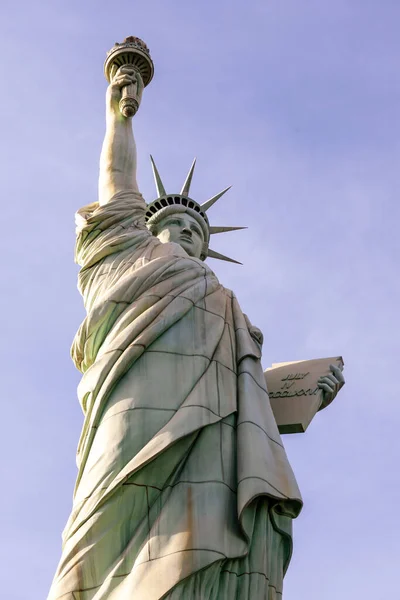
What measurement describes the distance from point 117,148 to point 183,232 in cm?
126

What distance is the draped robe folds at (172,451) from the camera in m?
11.9

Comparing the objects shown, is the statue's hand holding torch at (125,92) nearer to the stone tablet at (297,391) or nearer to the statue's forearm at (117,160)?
the statue's forearm at (117,160)

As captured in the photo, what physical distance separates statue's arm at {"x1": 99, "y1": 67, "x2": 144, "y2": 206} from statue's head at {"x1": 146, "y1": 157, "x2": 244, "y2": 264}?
0.53 metres

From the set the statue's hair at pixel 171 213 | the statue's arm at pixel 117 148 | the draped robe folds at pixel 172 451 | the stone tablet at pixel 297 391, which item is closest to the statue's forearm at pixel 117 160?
the statue's arm at pixel 117 148

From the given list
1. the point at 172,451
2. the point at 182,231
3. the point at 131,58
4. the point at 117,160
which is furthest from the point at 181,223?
the point at 172,451

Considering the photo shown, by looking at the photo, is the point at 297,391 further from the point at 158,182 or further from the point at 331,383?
the point at 158,182

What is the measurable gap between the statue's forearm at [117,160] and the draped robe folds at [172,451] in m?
1.38

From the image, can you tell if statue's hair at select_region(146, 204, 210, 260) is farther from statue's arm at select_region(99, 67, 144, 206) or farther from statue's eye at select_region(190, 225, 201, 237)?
statue's arm at select_region(99, 67, 144, 206)

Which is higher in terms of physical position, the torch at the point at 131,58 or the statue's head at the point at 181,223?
the torch at the point at 131,58

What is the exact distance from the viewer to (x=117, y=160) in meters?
15.9

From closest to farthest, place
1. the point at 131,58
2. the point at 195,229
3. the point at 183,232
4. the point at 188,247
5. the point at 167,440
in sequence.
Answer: the point at 167,440, the point at 188,247, the point at 183,232, the point at 195,229, the point at 131,58

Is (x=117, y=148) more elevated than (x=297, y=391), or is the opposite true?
(x=117, y=148)

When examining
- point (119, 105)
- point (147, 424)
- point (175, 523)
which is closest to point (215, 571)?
point (175, 523)

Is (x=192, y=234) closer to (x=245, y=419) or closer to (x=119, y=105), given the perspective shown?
(x=119, y=105)
